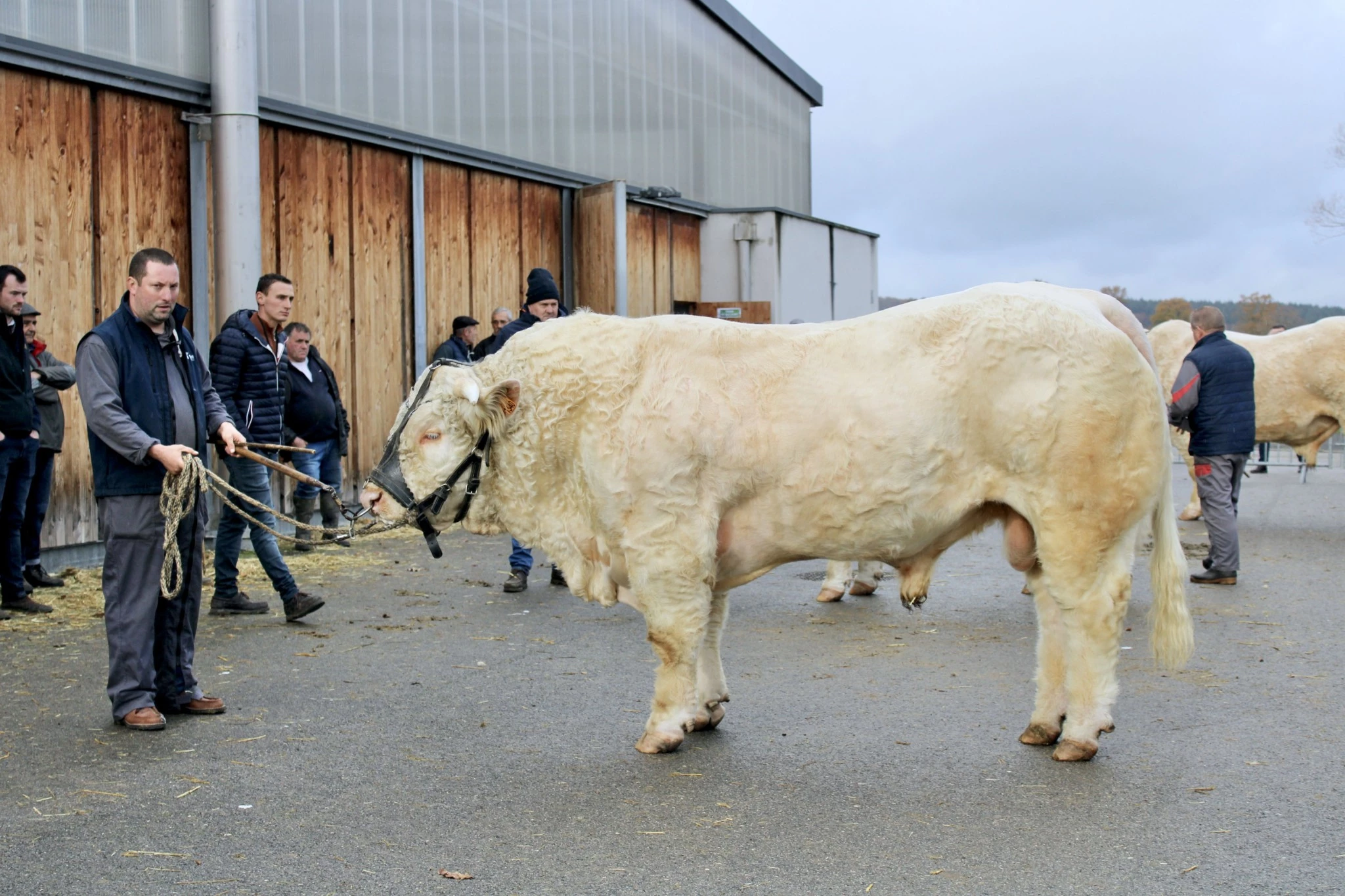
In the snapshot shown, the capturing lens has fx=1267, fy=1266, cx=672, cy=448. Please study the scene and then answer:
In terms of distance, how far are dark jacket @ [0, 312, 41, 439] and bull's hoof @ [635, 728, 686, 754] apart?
5.27 meters

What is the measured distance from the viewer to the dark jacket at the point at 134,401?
225 inches

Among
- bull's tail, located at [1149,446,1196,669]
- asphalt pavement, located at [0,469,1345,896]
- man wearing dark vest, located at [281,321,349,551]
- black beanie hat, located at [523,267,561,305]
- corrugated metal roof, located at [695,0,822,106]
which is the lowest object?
asphalt pavement, located at [0,469,1345,896]

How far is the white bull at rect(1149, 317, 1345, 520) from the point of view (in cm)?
1304

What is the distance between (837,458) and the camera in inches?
204

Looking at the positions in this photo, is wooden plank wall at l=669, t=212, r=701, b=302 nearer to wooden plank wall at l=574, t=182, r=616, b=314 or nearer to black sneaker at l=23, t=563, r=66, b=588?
wooden plank wall at l=574, t=182, r=616, b=314

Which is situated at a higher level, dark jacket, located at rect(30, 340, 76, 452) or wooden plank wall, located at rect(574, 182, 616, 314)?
wooden plank wall, located at rect(574, 182, 616, 314)

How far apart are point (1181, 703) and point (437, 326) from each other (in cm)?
998

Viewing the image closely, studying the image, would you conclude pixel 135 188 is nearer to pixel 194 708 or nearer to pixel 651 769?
pixel 194 708

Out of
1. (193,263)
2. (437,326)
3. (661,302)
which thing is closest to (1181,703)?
(193,263)

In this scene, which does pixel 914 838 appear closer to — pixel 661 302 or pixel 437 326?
pixel 437 326

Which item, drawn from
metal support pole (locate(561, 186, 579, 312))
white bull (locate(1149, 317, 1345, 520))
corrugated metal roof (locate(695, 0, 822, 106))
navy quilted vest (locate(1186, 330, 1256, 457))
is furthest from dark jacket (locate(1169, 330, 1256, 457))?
corrugated metal roof (locate(695, 0, 822, 106))

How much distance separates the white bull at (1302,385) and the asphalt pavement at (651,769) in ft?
18.7

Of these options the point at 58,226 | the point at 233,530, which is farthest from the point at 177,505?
the point at 58,226

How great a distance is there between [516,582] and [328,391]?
318cm
